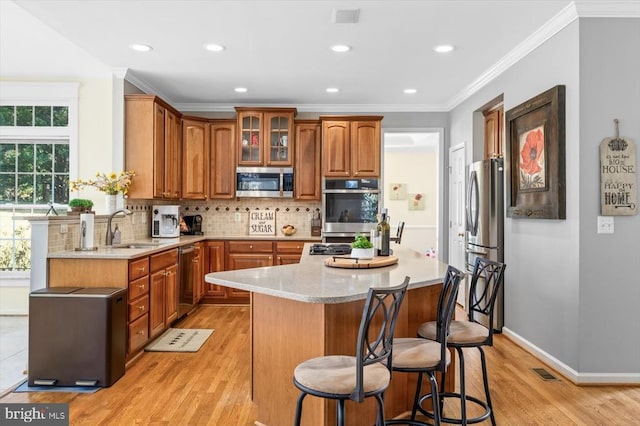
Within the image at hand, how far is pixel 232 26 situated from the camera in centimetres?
366

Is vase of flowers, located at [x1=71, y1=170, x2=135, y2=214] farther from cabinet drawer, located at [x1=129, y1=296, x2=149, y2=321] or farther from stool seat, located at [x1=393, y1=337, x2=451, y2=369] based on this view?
stool seat, located at [x1=393, y1=337, x2=451, y2=369]

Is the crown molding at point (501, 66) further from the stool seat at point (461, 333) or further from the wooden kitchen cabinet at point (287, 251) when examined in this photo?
the stool seat at point (461, 333)

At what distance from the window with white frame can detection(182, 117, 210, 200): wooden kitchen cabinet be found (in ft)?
4.51

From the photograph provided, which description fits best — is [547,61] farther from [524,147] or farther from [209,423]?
[209,423]

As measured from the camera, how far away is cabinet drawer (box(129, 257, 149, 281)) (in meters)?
3.58

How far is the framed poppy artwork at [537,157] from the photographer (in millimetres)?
3447

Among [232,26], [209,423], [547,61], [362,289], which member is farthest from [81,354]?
[547,61]

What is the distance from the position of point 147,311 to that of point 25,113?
2.96m

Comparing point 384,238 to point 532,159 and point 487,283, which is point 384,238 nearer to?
point 487,283

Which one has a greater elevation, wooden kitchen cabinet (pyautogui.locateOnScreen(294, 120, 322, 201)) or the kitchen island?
wooden kitchen cabinet (pyautogui.locateOnScreen(294, 120, 322, 201))

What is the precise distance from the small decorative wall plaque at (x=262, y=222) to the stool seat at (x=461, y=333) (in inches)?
162

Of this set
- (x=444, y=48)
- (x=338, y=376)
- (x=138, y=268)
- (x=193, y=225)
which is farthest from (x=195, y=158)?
(x=338, y=376)

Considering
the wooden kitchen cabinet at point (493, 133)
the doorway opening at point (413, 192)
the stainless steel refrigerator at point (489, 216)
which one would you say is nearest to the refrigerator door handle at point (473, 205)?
the stainless steel refrigerator at point (489, 216)

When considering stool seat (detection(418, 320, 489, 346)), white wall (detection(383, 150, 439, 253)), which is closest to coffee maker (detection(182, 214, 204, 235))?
stool seat (detection(418, 320, 489, 346))
